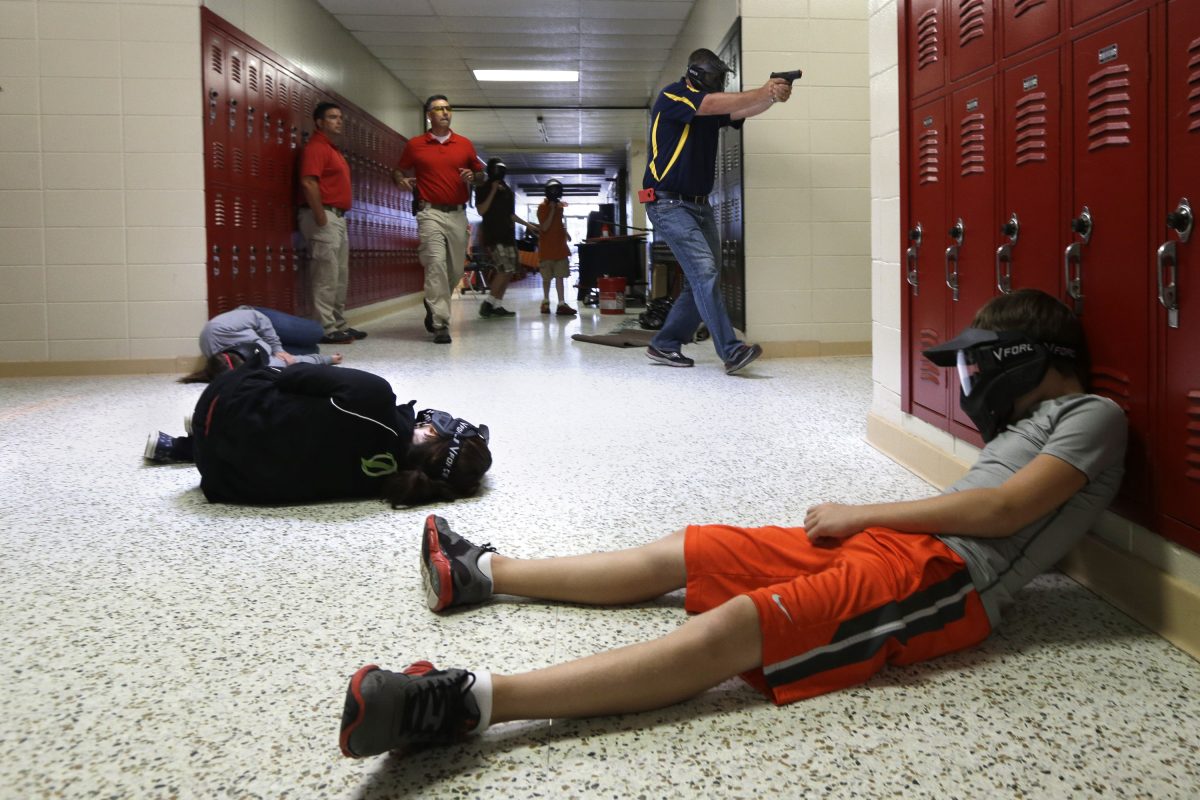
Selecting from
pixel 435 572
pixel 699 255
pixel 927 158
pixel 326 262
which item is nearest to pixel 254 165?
pixel 326 262

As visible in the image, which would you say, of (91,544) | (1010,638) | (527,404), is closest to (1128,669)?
(1010,638)

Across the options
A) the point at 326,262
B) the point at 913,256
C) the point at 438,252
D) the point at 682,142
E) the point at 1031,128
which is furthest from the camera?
the point at 438,252

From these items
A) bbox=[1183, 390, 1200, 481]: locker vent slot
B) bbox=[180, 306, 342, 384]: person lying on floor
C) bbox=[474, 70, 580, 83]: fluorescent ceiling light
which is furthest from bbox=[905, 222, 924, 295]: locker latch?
bbox=[474, 70, 580, 83]: fluorescent ceiling light

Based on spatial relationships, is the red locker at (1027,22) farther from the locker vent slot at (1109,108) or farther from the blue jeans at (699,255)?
the blue jeans at (699,255)

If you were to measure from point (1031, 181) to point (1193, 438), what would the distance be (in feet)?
2.36

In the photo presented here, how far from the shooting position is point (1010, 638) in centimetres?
156

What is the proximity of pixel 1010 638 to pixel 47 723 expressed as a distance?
1468 mm

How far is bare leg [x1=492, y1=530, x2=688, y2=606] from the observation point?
1630mm

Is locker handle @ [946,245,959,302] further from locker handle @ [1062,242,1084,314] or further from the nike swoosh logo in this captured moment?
the nike swoosh logo

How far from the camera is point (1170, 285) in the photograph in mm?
1520

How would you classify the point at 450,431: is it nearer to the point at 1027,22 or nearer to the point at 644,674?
the point at 644,674

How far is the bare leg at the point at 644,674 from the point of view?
4.07 feet

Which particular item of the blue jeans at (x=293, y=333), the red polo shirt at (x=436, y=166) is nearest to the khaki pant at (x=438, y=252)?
the red polo shirt at (x=436, y=166)

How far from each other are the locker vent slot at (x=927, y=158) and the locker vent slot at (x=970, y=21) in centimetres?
27
